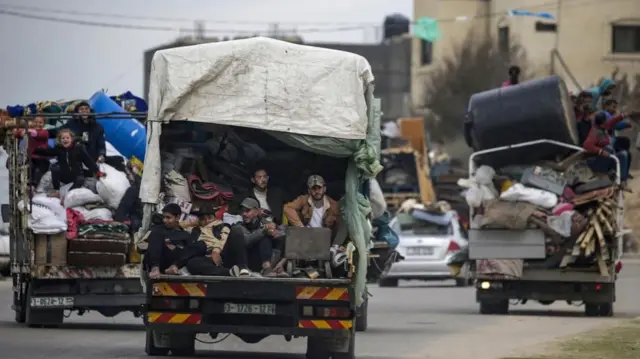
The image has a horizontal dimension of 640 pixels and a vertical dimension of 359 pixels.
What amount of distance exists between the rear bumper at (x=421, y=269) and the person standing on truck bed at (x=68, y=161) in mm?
14192

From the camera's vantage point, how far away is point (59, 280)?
1980cm

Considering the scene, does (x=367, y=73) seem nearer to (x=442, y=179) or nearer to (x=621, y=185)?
(x=621, y=185)

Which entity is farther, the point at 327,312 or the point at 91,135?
the point at 91,135

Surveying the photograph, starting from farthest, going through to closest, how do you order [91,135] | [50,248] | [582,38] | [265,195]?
[582,38], [91,135], [50,248], [265,195]

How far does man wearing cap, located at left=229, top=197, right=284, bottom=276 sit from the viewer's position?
15.5 meters

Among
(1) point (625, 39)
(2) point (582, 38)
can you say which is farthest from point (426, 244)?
(1) point (625, 39)

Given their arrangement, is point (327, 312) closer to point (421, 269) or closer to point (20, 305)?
point (20, 305)

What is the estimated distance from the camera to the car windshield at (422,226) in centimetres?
3469

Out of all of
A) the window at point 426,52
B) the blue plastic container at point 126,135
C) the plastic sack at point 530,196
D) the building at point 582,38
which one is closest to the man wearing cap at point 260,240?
the blue plastic container at point 126,135

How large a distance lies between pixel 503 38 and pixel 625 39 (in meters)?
5.64

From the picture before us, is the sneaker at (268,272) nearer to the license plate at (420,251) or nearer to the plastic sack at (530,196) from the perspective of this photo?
the plastic sack at (530,196)

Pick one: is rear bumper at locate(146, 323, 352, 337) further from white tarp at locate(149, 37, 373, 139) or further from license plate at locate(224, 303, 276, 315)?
white tarp at locate(149, 37, 373, 139)

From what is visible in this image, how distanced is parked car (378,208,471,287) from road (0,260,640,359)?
16.6 ft

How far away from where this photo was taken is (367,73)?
15977 mm
